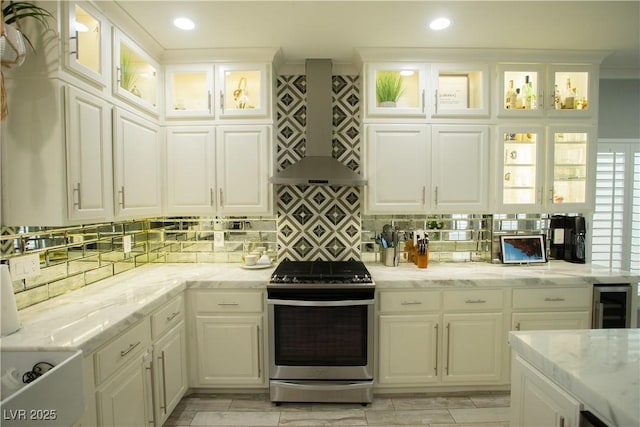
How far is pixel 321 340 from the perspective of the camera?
7.59 ft

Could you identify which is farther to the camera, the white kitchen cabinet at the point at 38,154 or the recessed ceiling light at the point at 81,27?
the recessed ceiling light at the point at 81,27

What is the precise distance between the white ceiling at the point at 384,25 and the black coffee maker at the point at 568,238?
1452 mm

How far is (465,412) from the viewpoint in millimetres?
2295

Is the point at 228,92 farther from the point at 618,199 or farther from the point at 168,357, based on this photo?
the point at 618,199

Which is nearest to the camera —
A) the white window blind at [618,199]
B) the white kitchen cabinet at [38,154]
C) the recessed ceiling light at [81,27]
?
the white kitchen cabinet at [38,154]

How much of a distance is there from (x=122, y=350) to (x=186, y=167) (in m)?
1.51

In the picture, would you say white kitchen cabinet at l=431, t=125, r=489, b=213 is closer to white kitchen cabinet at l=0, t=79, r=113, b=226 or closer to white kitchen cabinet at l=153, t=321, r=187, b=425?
white kitchen cabinet at l=153, t=321, r=187, b=425

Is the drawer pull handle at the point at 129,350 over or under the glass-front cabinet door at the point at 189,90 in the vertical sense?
under

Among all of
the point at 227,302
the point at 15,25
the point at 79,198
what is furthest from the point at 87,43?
the point at 227,302

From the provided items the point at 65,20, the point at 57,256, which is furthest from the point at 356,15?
the point at 57,256

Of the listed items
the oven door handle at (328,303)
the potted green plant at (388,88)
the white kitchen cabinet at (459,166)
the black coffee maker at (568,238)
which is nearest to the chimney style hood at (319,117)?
the potted green plant at (388,88)

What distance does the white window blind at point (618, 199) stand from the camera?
3.10 meters

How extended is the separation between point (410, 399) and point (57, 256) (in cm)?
261

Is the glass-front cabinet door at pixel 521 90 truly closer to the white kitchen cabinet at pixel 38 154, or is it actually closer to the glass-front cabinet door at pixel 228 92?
the glass-front cabinet door at pixel 228 92
